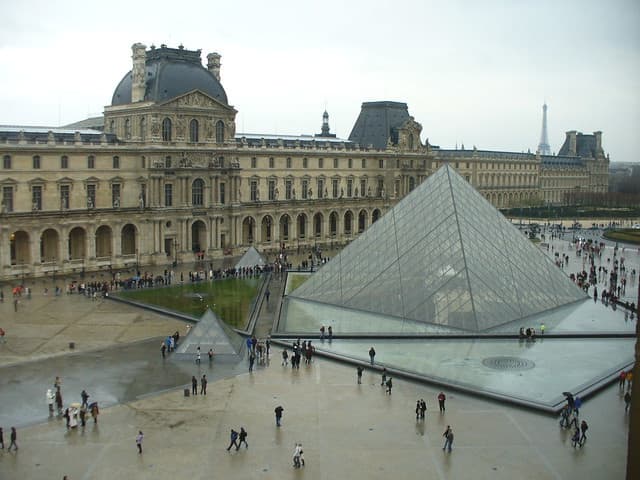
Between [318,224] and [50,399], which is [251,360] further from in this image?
[318,224]

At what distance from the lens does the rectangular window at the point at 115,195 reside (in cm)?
5156

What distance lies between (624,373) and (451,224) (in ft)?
42.9

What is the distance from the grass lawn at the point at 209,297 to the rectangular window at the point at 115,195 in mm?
9905

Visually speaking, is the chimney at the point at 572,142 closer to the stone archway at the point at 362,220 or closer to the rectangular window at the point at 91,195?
the stone archway at the point at 362,220

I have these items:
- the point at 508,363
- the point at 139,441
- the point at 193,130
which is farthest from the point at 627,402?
the point at 193,130

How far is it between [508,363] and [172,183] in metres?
33.2

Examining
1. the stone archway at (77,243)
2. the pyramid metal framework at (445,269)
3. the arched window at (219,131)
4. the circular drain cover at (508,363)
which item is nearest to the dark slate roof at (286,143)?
the arched window at (219,131)

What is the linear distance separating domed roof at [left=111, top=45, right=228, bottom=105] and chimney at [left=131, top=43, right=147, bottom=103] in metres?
0.41

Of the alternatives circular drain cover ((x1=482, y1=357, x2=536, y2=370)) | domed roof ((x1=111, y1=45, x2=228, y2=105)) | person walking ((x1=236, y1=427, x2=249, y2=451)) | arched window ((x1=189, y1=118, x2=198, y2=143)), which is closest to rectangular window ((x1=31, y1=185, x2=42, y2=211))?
domed roof ((x1=111, y1=45, x2=228, y2=105))

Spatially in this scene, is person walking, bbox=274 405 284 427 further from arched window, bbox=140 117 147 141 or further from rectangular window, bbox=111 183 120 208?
arched window, bbox=140 117 147 141

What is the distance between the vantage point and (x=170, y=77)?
176 feet

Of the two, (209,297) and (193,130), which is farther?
(193,130)

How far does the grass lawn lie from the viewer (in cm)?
3716

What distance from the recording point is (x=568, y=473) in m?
18.6
